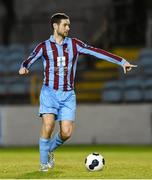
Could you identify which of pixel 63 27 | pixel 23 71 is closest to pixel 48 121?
pixel 23 71

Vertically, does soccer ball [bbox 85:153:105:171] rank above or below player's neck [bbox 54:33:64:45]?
below

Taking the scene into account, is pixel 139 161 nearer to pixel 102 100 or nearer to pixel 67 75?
pixel 67 75

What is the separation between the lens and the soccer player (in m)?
9.80

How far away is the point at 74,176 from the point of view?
937 centimetres

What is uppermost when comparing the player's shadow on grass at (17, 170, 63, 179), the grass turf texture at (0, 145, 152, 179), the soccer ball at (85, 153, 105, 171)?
the soccer ball at (85, 153, 105, 171)

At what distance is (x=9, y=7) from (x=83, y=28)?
7.83ft

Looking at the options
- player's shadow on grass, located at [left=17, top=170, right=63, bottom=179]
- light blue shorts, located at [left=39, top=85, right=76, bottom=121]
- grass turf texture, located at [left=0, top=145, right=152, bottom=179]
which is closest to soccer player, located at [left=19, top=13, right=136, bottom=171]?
light blue shorts, located at [left=39, top=85, right=76, bottom=121]

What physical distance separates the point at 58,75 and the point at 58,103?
0.36m

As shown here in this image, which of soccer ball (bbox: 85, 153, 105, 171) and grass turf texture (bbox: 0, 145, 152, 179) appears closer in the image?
grass turf texture (bbox: 0, 145, 152, 179)

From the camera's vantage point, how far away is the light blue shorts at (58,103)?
9812 mm

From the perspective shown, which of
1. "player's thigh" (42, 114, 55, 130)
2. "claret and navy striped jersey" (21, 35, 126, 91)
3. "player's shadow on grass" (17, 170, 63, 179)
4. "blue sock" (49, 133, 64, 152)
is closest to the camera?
"player's shadow on grass" (17, 170, 63, 179)

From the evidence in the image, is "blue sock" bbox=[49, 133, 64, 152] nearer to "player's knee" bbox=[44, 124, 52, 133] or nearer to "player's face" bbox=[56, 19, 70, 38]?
"player's knee" bbox=[44, 124, 52, 133]

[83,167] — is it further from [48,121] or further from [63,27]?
[63,27]

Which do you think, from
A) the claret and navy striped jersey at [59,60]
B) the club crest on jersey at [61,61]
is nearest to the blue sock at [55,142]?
the claret and navy striped jersey at [59,60]
